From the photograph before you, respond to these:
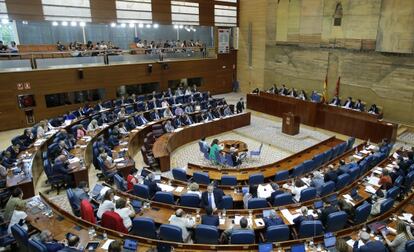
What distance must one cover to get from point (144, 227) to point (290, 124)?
10.7 m

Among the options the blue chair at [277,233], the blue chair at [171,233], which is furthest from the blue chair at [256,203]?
the blue chair at [171,233]

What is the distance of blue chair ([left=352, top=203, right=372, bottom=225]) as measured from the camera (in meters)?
6.46

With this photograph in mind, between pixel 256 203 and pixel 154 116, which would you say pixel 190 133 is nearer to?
pixel 154 116

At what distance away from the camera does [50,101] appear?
16344 millimetres

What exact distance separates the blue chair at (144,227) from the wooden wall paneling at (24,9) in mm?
14069

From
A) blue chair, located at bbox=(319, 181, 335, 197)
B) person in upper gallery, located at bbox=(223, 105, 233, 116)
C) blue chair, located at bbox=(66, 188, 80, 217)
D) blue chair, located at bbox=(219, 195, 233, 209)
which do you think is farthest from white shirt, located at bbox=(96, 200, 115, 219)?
person in upper gallery, located at bbox=(223, 105, 233, 116)

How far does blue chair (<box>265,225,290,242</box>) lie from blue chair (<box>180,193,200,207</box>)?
1.93m

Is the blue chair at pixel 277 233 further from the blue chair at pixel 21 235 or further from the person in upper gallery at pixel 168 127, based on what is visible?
the person in upper gallery at pixel 168 127

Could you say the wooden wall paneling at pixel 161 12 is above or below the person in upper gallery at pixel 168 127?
above

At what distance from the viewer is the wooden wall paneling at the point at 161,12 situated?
766 inches

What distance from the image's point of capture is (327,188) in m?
7.69

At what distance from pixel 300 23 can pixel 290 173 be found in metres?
13.2

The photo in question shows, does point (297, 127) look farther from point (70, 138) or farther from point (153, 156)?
point (70, 138)

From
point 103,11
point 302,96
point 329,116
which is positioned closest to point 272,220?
point 329,116
